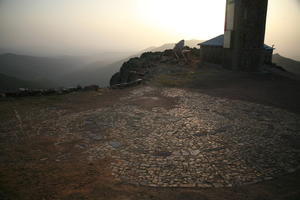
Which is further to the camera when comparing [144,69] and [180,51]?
[180,51]

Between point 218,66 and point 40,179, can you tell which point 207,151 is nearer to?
point 40,179

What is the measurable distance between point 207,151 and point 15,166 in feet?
26.5

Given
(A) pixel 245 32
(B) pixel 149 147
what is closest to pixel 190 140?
(B) pixel 149 147

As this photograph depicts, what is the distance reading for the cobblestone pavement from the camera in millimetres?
9008

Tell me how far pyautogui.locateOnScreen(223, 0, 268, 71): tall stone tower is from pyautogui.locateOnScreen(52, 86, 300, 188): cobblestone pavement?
50.4ft

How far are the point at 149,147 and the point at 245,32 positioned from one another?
26.3m

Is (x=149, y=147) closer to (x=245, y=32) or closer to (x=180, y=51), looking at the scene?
(x=245, y=32)

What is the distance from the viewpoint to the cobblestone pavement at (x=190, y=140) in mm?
9008

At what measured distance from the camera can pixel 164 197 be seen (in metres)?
7.60

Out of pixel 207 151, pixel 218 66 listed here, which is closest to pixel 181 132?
pixel 207 151

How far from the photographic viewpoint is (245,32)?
3130 cm

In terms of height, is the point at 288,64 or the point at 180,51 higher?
the point at 288,64

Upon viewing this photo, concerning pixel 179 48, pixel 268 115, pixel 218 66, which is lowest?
pixel 268 115

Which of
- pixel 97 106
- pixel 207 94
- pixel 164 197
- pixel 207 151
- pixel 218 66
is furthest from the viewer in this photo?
pixel 218 66
